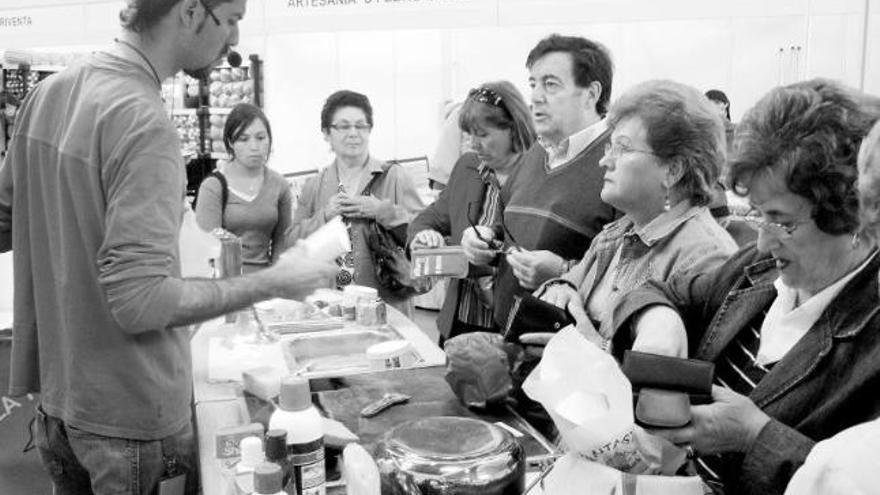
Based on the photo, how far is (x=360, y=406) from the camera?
172 centimetres

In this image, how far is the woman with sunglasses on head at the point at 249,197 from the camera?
349 centimetres

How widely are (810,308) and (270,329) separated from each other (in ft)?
6.09

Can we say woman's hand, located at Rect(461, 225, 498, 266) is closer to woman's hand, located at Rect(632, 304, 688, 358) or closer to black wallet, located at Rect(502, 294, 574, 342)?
black wallet, located at Rect(502, 294, 574, 342)

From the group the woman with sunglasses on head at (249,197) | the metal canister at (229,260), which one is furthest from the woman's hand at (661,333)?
the woman with sunglasses on head at (249,197)

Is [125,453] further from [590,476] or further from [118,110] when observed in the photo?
[590,476]

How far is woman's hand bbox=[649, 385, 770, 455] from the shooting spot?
1.16 m

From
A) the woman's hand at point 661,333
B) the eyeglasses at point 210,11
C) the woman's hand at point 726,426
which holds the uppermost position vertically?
the eyeglasses at point 210,11

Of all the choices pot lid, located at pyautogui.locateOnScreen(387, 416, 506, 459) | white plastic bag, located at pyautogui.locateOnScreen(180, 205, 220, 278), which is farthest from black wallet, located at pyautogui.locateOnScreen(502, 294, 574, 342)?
white plastic bag, located at pyautogui.locateOnScreen(180, 205, 220, 278)

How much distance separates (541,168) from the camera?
2490 mm

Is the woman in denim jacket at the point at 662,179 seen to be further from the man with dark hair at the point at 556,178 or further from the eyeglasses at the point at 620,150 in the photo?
the man with dark hair at the point at 556,178

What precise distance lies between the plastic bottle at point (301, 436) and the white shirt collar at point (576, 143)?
55.5 inches

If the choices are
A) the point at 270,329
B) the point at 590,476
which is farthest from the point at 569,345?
the point at 270,329

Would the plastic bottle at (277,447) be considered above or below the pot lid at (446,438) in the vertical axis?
above

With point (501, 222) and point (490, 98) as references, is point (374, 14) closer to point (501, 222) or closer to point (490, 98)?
point (490, 98)
